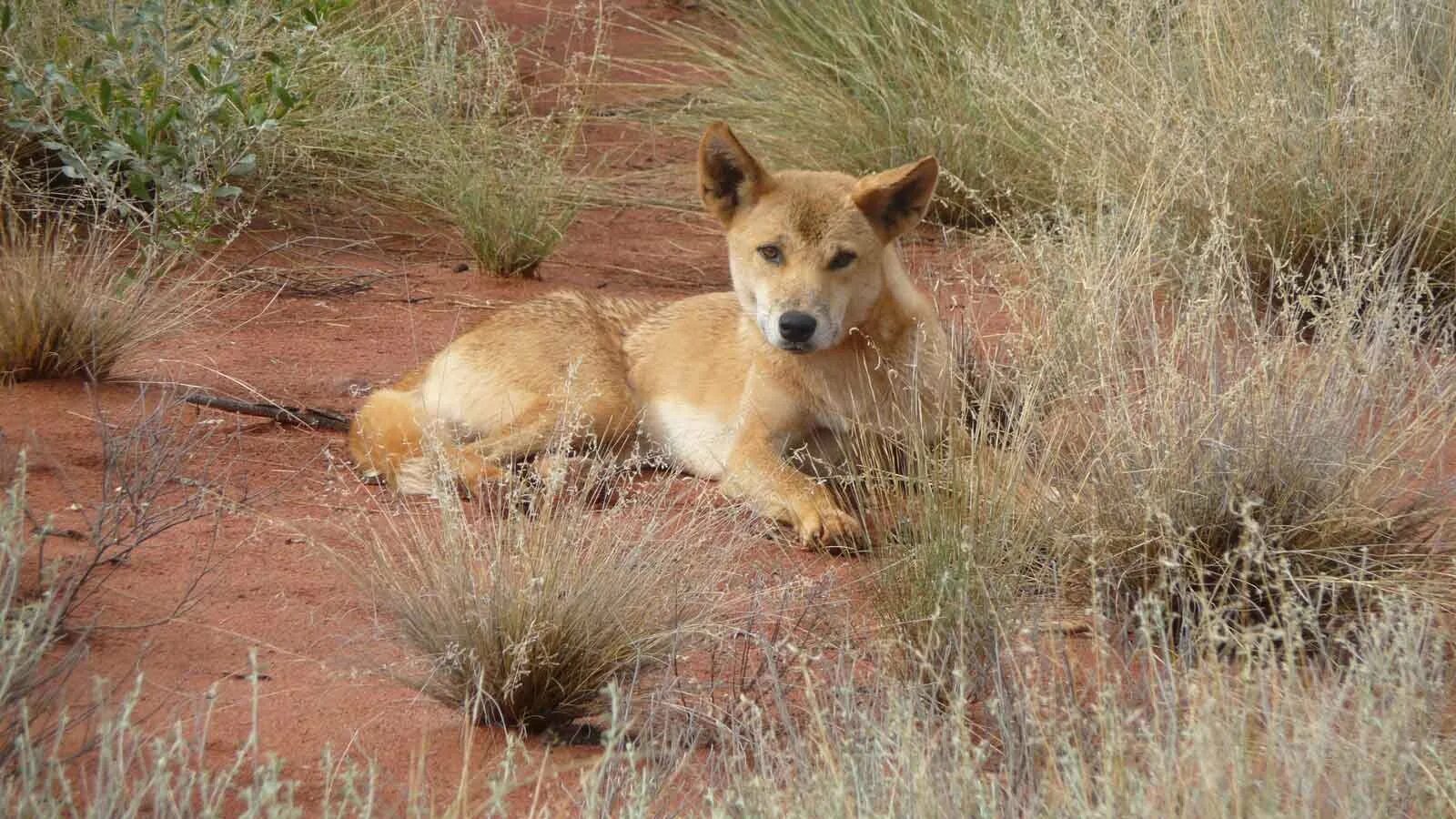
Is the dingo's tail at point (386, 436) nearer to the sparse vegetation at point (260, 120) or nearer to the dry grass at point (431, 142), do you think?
the sparse vegetation at point (260, 120)

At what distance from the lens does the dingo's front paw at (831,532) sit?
5121 mm

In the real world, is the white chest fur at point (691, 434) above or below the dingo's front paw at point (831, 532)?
below

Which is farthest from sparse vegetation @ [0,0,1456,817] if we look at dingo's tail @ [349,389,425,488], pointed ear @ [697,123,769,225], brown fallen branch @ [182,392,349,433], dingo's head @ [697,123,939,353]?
pointed ear @ [697,123,769,225]

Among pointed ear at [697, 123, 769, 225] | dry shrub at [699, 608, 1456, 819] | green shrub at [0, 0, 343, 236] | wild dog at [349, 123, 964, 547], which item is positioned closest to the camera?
dry shrub at [699, 608, 1456, 819]

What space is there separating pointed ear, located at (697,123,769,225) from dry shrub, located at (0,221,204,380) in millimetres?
2071

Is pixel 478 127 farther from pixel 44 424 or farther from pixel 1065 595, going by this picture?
pixel 1065 595

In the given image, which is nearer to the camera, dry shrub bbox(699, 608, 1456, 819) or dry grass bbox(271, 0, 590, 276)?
dry shrub bbox(699, 608, 1456, 819)

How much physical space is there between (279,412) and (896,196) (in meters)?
2.34

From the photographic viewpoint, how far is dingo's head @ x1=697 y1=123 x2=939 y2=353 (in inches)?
213

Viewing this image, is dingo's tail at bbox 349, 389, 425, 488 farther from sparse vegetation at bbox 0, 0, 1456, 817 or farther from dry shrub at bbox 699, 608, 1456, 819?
dry shrub at bbox 699, 608, 1456, 819

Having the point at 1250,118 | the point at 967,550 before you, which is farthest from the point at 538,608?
the point at 1250,118

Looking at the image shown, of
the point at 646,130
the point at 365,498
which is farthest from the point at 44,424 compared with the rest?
the point at 646,130

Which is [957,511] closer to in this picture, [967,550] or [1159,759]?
[967,550]

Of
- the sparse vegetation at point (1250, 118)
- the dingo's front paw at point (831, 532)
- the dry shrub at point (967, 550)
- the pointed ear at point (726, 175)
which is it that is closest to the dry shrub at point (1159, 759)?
the dry shrub at point (967, 550)
